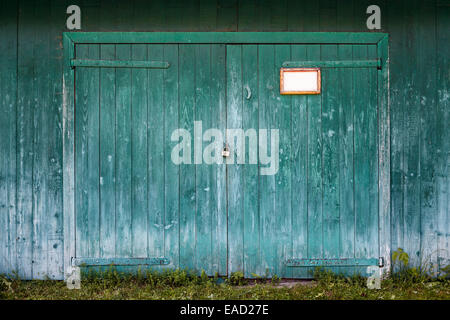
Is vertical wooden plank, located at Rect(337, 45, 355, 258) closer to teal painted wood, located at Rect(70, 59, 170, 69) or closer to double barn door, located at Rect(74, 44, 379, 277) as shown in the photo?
double barn door, located at Rect(74, 44, 379, 277)

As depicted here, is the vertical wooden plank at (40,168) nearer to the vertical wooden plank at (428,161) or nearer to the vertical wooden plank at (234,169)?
the vertical wooden plank at (234,169)

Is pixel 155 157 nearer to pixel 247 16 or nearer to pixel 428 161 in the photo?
pixel 247 16

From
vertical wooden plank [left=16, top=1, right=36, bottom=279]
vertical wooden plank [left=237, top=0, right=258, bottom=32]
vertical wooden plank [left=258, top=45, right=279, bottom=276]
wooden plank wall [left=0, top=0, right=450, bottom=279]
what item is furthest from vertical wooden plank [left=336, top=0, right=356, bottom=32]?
vertical wooden plank [left=16, top=1, right=36, bottom=279]

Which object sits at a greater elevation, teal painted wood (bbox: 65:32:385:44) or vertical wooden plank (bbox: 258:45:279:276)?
teal painted wood (bbox: 65:32:385:44)

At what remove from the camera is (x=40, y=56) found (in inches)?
132

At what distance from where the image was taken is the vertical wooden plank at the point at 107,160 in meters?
3.34

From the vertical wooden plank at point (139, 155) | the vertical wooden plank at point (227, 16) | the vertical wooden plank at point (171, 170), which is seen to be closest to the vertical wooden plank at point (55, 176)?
the vertical wooden plank at point (139, 155)

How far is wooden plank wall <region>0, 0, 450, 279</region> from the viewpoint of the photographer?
335 centimetres

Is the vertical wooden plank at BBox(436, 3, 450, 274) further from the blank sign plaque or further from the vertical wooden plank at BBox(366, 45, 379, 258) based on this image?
the blank sign plaque

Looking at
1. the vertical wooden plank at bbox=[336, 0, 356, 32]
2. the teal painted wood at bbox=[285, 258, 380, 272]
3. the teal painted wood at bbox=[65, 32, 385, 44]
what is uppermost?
the vertical wooden plank at bbox=[336, 0, 356, 32]

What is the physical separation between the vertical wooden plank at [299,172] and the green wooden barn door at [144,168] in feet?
2.27

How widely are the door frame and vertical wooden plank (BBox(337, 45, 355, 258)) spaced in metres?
0.27

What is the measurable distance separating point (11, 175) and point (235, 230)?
225 cm

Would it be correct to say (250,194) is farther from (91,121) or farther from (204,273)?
(91,121)
